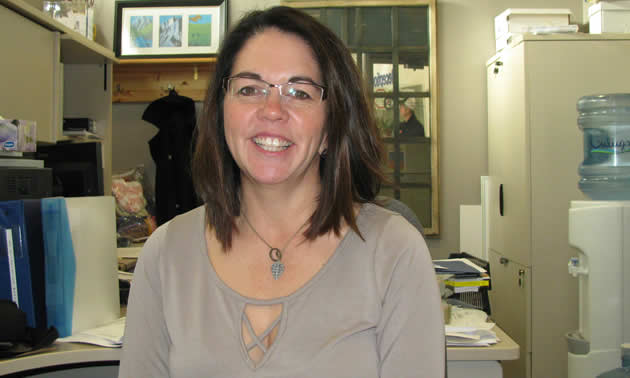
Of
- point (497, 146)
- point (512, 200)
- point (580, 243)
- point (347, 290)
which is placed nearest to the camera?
point (347, 290)

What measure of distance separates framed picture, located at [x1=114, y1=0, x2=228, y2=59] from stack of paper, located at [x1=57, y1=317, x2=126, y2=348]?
9.39ft

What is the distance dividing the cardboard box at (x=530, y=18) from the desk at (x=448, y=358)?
2690mm

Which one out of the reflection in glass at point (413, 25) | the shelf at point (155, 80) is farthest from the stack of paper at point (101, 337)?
the reflection in glass at point (413, 25)

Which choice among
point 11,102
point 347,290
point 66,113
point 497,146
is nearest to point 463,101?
point 497,146

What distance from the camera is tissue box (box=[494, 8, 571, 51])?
3596 mm

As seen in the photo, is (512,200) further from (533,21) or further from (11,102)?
(11,102)

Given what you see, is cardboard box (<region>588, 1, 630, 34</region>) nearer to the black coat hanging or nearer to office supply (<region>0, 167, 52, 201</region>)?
the black coat hanging

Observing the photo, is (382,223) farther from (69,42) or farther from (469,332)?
(69,42)

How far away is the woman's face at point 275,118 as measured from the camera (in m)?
1.13

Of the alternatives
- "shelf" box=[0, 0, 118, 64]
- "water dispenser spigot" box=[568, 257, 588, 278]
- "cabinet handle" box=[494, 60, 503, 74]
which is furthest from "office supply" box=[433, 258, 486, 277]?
"cabinet handle" box=[494, 60, 503, 74]

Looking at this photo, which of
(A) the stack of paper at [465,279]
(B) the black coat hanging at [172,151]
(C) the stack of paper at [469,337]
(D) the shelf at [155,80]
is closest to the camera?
(C) the stack of paper at [469,337]

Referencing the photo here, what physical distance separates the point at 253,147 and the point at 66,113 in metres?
2.45

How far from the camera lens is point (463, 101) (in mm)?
4160

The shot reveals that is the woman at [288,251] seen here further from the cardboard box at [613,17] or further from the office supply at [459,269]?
the cardboard box at [613,17]
